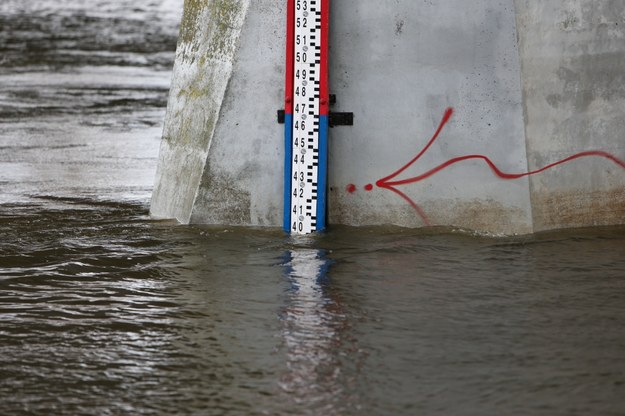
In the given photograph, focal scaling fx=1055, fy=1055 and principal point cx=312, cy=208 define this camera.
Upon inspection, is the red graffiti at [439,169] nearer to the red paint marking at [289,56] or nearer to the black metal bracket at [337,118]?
the black metal bracket at [337,118]

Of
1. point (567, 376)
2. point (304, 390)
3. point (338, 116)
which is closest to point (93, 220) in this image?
point (338, 116)

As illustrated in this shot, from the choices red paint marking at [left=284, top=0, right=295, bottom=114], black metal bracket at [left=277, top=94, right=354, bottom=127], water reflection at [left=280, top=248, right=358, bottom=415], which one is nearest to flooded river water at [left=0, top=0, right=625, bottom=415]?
water reflection at [left=280, top=248, right=358, bottom=415]

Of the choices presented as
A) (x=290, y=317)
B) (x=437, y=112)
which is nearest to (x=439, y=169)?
(x=437, y=112)

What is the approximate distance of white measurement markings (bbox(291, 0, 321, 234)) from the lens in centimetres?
796

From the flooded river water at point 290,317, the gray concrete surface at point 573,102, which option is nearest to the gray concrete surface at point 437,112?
the gray concrete surface at point 573,102

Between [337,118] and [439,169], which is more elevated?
[337,118]

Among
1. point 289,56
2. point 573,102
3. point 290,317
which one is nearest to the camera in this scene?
point 290,317

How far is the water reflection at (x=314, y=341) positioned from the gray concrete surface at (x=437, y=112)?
107 cm

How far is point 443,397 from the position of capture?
16.4 ft

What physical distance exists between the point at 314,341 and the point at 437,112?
2913 mm

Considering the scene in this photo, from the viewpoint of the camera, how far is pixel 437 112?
809 centimetres

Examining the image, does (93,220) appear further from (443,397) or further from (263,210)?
(443,397)

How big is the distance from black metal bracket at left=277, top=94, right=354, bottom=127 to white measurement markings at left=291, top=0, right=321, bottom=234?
15 cm

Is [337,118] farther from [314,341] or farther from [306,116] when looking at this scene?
[314,341]
